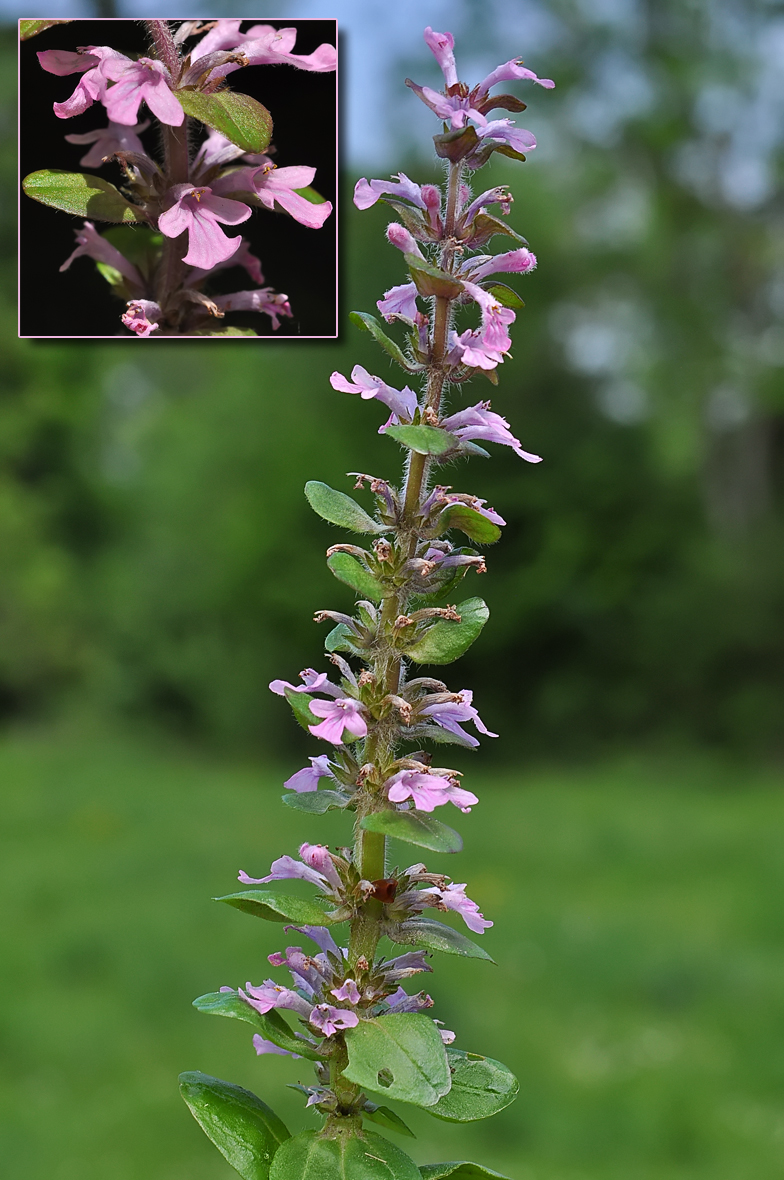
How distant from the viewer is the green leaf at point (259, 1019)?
0.77m

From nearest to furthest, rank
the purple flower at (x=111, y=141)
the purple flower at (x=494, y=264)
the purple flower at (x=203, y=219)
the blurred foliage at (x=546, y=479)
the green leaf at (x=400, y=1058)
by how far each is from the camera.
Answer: the green leaf at (x=400, y=1058) < the purple flower at (x=494, y=264) < the purple flower at (x=203, y=219) < the purple flower at (x=111, y=141) < the blurred foliage at (x=546, y=479)

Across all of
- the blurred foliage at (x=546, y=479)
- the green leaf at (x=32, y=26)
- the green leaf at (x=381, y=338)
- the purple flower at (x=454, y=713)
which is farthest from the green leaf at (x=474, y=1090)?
the blurred foliage at (x=546, y=479)

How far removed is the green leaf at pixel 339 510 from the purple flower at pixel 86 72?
0.99 feet

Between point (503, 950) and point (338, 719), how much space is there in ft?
12.8

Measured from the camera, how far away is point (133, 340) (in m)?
1.09

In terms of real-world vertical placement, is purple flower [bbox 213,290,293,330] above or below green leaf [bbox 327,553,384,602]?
above

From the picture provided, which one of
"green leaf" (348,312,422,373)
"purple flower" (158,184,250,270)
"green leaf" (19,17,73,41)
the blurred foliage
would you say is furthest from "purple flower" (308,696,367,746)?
the blurred foliage

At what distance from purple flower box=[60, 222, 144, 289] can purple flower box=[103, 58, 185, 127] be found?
0.67 ft

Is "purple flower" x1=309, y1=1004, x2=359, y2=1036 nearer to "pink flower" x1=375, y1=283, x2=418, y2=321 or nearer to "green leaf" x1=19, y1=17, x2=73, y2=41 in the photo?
"pink flower" x1=375, y1=283, x2=418, y2=321

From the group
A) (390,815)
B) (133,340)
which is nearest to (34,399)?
(133,340)

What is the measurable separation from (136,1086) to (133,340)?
2931 millimetres

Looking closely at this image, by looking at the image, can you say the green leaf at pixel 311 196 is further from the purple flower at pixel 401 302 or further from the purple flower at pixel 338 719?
the purple flower at pixel 338 719

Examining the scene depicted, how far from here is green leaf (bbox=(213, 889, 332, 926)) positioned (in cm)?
73

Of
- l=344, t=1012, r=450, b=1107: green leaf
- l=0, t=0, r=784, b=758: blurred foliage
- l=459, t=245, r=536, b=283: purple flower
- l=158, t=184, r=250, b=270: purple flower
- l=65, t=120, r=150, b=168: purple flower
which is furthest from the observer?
l=0, t=0, r=784, b=758: blurred foliage
